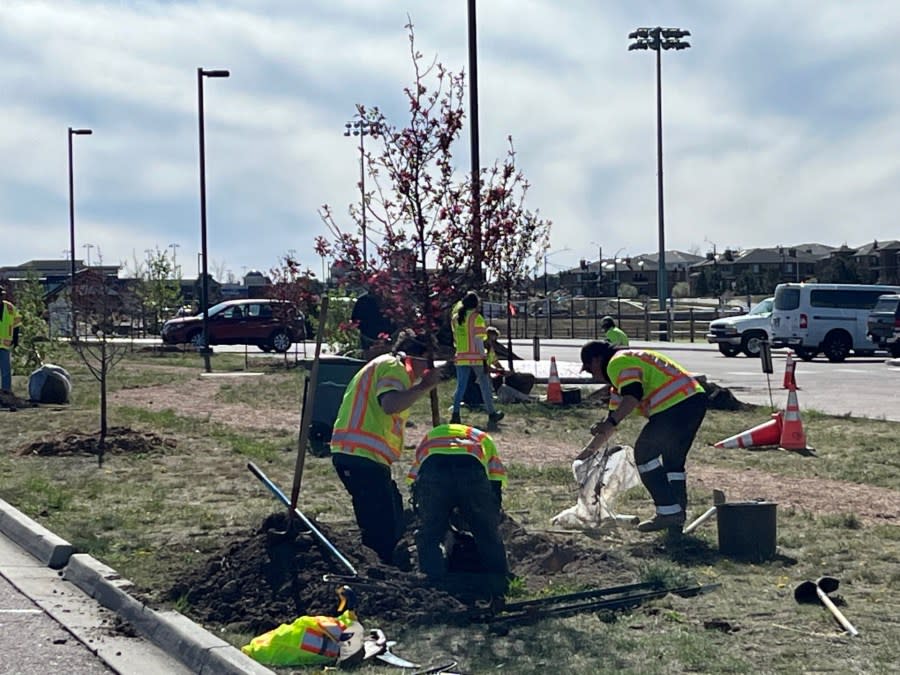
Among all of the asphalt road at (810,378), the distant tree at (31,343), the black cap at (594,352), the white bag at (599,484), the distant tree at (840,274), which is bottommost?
the asphalt road at (810,378)

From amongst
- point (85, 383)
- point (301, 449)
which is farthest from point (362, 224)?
point (85, 383)

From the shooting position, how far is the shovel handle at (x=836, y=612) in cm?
605

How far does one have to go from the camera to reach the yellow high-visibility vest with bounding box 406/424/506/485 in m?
7.11

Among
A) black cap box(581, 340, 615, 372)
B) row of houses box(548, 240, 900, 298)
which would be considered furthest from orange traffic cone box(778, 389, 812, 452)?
row of houses box(548, 240, 900, 298)

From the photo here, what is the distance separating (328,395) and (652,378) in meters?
5.69

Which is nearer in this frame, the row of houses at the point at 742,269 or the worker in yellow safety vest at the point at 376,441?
the worker in yellow safety vest at the point at 376,441

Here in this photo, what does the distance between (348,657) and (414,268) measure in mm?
5470

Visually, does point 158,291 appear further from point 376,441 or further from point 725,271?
point 725,271

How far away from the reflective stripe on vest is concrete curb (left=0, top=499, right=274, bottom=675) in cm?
707

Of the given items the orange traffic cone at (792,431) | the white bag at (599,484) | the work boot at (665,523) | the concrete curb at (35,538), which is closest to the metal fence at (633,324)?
the orange traffic cone at (792,431)

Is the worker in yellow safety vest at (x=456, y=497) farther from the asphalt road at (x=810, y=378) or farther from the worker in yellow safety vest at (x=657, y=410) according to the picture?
the asphalt road at (x=810, y=378)

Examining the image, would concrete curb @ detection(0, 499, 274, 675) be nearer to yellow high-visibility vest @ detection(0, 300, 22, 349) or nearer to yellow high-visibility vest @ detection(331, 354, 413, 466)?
yellow high-visibility vest @ detection(331, 354, 413, 466)

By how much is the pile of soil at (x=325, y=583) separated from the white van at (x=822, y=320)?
26035 mm

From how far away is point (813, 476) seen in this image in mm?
11914
